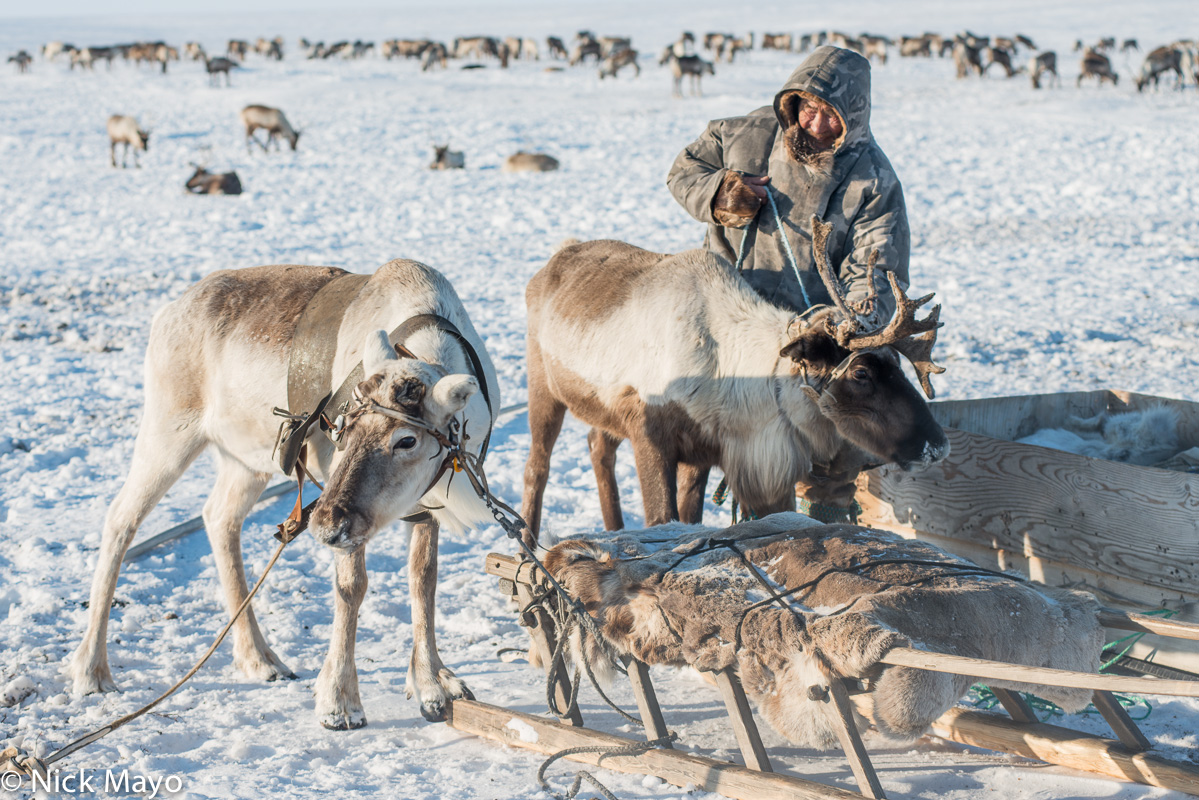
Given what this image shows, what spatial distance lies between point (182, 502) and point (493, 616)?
2.09 meters

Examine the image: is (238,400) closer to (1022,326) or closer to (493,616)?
(493,616)

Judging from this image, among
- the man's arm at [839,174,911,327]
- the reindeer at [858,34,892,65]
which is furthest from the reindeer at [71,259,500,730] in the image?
the reindeer at [858,34,892,65]

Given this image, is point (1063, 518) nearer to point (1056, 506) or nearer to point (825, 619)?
point (1056, 506)

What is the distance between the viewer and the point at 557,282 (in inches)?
176

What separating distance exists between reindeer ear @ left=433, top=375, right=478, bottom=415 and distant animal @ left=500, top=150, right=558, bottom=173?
526 inches

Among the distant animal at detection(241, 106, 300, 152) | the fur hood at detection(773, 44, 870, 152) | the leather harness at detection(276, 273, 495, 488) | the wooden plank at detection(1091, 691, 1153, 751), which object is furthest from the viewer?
the distant animal at detection(241, 106, 300, 152)

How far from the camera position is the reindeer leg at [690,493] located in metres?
4.04

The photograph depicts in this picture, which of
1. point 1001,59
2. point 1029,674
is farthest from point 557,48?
point 1029,674

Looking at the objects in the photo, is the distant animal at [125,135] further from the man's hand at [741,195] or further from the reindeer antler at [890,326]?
the reindeer antler at [890,326]

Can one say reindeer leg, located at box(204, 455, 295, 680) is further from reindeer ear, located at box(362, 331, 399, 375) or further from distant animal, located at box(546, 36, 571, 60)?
distant animal, located at box(546, 36, 571, 60)

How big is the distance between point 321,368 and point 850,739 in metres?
2.05

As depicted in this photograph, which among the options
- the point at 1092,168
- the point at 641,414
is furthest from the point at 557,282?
the point at 1092,168

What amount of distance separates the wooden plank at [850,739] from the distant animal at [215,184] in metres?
14.4

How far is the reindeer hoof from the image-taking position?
320cm
